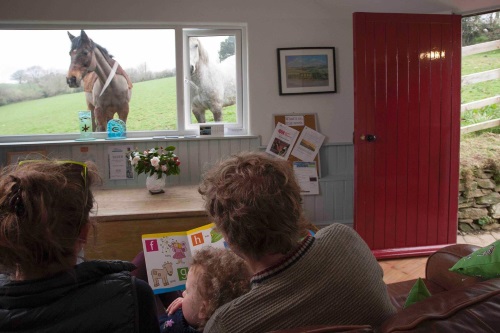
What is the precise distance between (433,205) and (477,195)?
2.72 feet

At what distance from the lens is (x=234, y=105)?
3875 mm

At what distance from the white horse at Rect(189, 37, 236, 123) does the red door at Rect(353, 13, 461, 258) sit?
43.6 inches

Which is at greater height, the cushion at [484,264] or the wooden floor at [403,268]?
the cushion at [484,264]

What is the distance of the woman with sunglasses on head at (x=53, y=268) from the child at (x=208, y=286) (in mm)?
214

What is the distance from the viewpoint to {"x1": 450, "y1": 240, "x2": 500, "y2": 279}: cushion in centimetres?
119

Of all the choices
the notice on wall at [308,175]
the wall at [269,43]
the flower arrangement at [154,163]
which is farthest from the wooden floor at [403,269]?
the flower arrangement at [154,163]

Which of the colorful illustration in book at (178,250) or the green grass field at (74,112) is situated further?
the green grass field at (74,112)

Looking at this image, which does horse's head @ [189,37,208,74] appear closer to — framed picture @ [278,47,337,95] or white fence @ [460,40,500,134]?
framed picture @ [278,47,337,95]

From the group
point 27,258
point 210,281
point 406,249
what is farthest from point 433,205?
point 27,258

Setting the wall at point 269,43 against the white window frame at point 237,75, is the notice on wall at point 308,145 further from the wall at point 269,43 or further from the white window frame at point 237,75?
the white window frame at point 237,75

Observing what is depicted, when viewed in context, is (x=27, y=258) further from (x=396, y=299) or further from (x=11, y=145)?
(x=11, y=145)

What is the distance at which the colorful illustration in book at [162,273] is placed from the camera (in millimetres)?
1787

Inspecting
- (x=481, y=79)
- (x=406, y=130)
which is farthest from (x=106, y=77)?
(x=481, y=79)

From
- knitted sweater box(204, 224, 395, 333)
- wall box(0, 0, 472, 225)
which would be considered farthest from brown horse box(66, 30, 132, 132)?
knitted sweater box(204, 224, 395, 333)
